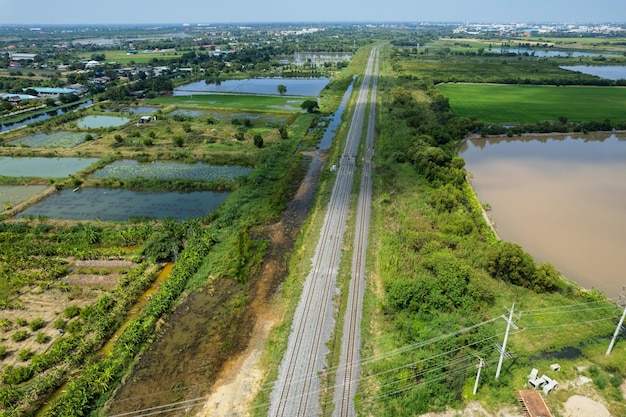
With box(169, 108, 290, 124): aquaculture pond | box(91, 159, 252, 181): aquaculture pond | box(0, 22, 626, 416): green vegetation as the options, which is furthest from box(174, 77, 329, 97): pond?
box(91, 159, 252, 181): aquaculture pond

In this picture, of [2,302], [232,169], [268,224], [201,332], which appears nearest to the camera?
[201,332]

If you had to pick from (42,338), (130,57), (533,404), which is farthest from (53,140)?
(130,57)

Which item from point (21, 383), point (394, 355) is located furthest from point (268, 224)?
point (21, 383)

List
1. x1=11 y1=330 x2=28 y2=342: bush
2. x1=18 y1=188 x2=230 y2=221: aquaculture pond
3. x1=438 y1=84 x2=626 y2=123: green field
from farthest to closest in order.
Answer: x1=438 y1=84 x2=626 y2=123: green field → x1=18 y1=188 x2=230 y2=221: aquaculture pond → x1=11 y1=330 x2=28 y2=342: bush

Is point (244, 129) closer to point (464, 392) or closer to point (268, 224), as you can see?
point (268, 224)

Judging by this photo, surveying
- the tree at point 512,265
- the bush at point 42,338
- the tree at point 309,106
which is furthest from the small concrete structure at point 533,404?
the tree at point 309,106

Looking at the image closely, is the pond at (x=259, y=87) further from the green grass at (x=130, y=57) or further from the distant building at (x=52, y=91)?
the green grass at (x=130, y=57)

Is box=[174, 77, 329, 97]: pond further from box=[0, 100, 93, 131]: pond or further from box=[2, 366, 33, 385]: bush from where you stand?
box=[2, 366, 33, 385]: bush
